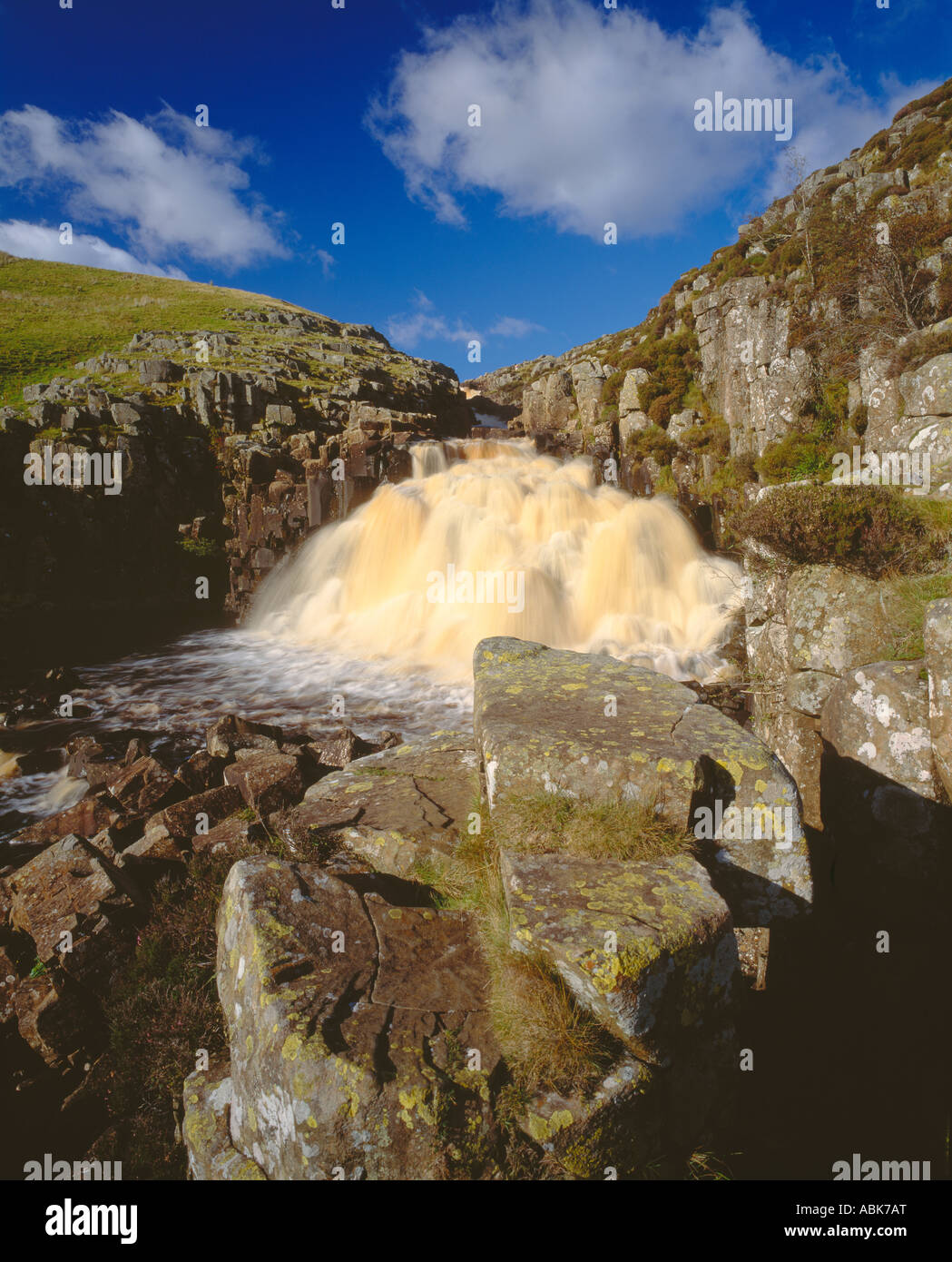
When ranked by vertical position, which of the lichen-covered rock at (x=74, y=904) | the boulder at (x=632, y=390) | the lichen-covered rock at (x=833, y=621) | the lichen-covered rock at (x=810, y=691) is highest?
the boulder at (x=632, y=390)

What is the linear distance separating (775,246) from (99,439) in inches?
1646

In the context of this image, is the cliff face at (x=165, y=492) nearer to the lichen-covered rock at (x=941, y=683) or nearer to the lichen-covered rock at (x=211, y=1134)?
the lichen-covered rock at (x=211, y=1134)

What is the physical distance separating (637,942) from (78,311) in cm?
8251

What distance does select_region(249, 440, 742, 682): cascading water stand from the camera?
2056cm

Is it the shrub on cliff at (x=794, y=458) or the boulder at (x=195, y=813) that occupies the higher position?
the shrub on cliff at (x=794, y=458)

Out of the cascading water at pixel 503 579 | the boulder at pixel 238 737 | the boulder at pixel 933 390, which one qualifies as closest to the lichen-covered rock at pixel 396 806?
the boulder at pixel 238 737

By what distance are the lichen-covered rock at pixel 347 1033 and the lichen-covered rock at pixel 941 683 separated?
557cm

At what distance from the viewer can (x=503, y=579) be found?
22.5 meters

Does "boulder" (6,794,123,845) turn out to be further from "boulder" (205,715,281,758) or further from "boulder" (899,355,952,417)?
"boulder" (899,355,952,417)

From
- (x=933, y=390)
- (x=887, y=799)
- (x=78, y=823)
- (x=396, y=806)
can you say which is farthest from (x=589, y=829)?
(x=933, y=390)

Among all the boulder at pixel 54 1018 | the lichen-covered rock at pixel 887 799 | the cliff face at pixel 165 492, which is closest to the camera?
the boulder at pixel 54 1018

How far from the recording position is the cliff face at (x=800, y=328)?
23625 millimetres

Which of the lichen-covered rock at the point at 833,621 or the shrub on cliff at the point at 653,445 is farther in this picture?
the shrub on cliff at the point at 653,445
